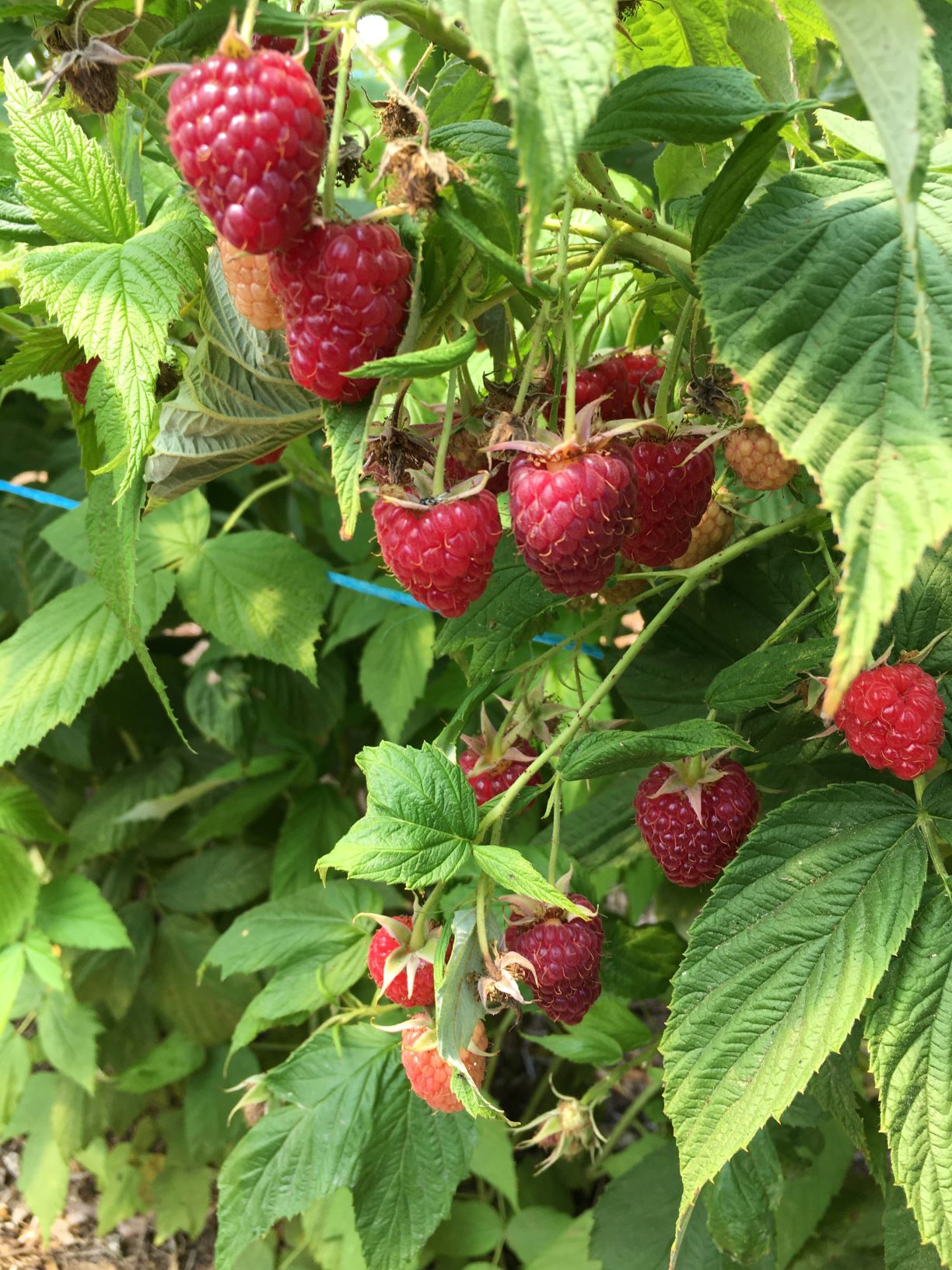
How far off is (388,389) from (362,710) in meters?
1.05

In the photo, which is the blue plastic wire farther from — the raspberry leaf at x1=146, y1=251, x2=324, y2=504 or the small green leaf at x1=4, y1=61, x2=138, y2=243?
the small green leaf at x1=4, y1=61, x2=138, y2=243

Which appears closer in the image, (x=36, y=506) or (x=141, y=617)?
(x=141, y=617)

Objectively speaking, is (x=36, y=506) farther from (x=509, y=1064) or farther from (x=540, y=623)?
(x=509, y=1064)

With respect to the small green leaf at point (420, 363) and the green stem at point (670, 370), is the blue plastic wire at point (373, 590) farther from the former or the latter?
the small green leaf at point (420, 363)

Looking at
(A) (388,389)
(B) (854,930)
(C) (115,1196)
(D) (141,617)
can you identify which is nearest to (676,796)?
(B) (854,930)

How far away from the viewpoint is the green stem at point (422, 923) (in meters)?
0.66

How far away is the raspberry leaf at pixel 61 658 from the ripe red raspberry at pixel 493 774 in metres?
0.55

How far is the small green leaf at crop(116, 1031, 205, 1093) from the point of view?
165cm

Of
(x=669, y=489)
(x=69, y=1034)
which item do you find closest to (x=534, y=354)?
(x=669, y=489)

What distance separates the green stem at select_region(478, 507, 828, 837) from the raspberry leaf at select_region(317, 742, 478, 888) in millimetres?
31

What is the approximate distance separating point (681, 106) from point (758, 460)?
212 millimetres

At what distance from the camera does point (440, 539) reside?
56cm

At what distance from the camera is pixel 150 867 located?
1.78 metres


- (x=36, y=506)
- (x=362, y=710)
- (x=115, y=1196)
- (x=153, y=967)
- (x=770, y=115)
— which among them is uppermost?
(x=770, y=115)
